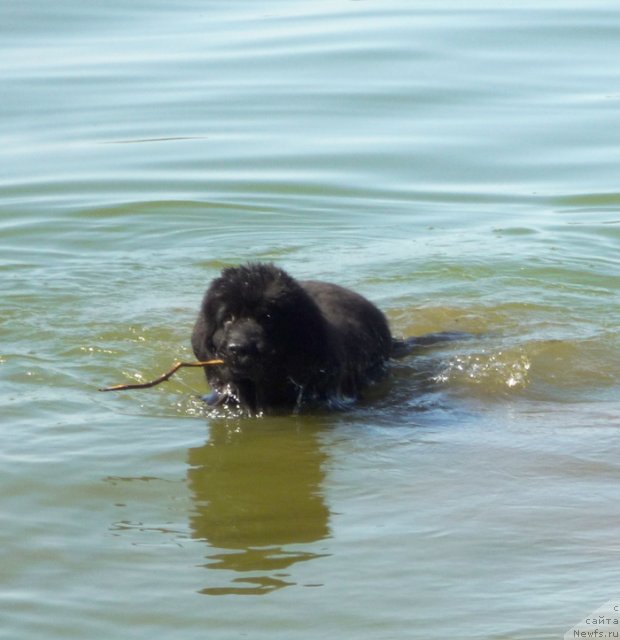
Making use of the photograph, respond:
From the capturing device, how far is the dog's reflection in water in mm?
6648

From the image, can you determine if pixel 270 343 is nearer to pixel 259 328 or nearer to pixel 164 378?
pixel 259 328

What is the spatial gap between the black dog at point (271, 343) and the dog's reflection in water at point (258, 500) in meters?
0.23

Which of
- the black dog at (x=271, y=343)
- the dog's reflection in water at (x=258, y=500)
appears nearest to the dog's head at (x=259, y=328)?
the black dog at (x=271, y=343)

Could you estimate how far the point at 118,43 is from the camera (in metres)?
21.2

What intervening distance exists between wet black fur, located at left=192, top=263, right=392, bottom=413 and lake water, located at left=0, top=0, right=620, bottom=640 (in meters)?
0.21

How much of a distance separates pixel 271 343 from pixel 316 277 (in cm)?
328

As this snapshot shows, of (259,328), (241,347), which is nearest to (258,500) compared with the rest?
(241,347)

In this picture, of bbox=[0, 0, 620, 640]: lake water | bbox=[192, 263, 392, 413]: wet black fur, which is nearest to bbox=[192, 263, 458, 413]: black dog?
bbox=[192, 263, 392, 413]: wet black fur

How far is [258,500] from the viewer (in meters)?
7.62

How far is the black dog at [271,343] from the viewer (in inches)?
342

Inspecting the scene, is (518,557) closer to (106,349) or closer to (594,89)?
(106,349)

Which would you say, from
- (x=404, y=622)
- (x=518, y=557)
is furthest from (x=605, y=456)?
(x=404, y=622)

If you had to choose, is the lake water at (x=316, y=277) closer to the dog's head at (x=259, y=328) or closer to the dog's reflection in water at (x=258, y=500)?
the dog's reflection in water at (x=258, y=500)

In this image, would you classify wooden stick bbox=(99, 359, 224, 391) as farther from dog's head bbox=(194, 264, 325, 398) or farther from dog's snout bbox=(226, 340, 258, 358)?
dog's snout bbox=(226, 340, 258, 358)
